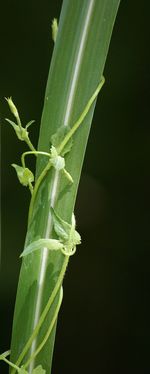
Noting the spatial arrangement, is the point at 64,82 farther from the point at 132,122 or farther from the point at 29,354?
the point at 132,122

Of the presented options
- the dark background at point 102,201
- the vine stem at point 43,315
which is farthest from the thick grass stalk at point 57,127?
the dark background at point 102,201

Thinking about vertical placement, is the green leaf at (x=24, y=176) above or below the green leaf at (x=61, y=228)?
above

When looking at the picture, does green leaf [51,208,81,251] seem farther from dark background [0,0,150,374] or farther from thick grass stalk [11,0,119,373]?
dark background [0,0,150,374]

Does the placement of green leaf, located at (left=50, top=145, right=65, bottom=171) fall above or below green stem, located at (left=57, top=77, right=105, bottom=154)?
below

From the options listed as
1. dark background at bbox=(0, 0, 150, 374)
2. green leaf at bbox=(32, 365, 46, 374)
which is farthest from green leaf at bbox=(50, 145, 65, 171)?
dark background at bbox=(0, 0, 150, 374)

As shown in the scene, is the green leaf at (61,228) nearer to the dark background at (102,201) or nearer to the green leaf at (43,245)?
the green leaf at (43,245)

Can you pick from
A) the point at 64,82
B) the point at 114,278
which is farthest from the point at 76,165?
the point at 114,278

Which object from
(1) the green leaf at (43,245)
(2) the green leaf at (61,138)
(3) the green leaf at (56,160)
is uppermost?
(2) the green leaf at (61,138)
